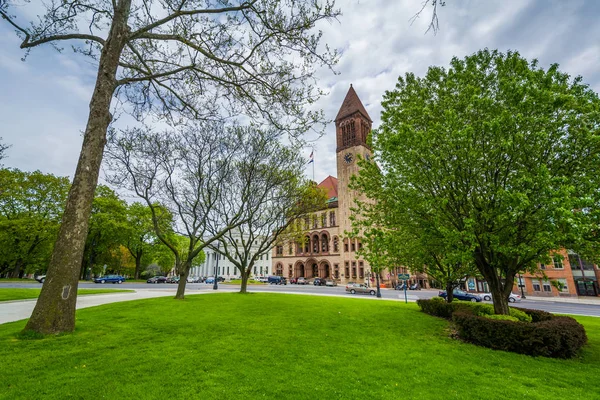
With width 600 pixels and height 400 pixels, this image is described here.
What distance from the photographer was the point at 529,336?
7.79 m

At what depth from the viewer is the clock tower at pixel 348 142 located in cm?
5816

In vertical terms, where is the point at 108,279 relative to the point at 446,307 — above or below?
above

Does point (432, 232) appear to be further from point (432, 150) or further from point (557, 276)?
point (557, 276)

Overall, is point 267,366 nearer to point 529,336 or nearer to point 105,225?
point 529,336

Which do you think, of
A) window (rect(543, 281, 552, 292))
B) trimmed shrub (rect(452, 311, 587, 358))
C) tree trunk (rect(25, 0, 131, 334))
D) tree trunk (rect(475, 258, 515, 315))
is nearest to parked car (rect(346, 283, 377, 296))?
tree trunk (rect(475, 258, 515, 315))

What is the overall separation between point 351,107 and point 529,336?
59661 millimetres

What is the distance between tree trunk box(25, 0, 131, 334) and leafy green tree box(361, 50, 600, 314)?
8937 mm

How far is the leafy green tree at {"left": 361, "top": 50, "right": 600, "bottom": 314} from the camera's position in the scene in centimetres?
787

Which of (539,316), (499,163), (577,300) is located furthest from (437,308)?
(577,300)

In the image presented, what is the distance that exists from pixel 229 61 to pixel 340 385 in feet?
31.5

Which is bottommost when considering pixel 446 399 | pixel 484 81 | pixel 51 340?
pixel 446 399

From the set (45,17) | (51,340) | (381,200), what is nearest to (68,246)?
(51,340)

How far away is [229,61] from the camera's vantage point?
9414 millimetres

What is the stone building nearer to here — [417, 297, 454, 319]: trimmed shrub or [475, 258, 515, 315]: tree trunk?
[417, 297, 454, 319]: trimmed shrub
